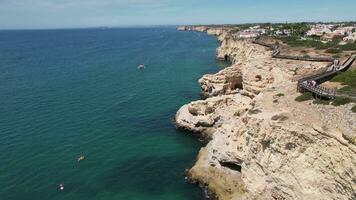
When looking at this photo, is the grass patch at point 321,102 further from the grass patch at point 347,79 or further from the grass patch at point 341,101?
the grass patch at point 347,79

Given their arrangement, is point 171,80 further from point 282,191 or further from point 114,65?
point 282,191

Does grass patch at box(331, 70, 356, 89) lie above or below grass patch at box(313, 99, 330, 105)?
above

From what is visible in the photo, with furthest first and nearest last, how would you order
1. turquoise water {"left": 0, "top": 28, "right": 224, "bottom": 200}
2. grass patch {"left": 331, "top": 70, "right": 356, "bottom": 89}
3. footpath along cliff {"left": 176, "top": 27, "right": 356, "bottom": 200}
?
grass patch {"left": 331, "top": 70, "right": 356, "bottom": 89}
turquoise water {"left": 0, "top": 28, "right": 224, "bottom": 200}
footpath along cliff {"left": 176, "top": 27, "right": 356, "bottom": 200}

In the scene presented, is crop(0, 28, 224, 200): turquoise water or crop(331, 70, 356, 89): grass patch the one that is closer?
crop(0, 28, 224, 200): turquoise water

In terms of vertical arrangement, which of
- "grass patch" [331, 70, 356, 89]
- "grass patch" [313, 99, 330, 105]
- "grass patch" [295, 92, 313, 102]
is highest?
"grass patch" [331, 70, 356, 89]

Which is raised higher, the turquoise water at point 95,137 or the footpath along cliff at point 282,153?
the footpath along cliff at point 282,153

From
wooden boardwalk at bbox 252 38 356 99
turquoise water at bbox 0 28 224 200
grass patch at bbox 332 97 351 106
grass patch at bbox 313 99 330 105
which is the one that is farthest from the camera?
turquoise water at bbox 0 28 224 200

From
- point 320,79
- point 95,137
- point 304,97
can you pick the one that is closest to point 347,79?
point 320,79

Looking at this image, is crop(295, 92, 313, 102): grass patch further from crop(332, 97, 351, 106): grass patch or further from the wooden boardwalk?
crop(332, 97, 351, 106): grass patch

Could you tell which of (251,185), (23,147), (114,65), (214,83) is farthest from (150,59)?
A: (251,185)

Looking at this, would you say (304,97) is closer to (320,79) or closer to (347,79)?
→ (320,79)

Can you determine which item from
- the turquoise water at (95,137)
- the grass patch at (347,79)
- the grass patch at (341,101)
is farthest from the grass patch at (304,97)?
the turquoise water at (95,137)

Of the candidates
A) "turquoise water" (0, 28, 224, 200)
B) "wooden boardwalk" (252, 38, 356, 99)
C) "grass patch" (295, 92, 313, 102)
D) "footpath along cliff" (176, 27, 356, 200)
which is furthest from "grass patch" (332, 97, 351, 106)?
"turquoise water" (0, 28, 224, 200)
